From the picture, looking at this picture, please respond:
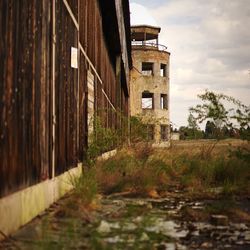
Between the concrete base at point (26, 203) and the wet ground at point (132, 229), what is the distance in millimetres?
76

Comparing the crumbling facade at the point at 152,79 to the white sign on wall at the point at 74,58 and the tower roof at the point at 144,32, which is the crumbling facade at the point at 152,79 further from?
the white sign on wall at the point at 74,58

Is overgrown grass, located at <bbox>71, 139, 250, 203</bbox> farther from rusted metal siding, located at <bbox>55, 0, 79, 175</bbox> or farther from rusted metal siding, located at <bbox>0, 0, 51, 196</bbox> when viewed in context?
rusted metal siding, located at <bbox>0, 0, 51, 196</bbox>

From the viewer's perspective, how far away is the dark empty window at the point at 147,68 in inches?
1946

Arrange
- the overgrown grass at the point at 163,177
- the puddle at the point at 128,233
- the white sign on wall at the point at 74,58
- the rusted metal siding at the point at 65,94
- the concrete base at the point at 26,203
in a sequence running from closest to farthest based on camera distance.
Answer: the puddle at the point at 128,233 < the concrete base at the point at 26,203 < the rusted metal siding at the point at 65,94 < the overgrown grass at the point at 163,177 < the white sign on wall at the point at 74,58

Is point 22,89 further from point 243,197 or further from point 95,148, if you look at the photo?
point 95,148

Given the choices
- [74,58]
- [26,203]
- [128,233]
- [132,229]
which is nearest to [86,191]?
[26,203]

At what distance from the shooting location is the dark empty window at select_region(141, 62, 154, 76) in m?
49.4

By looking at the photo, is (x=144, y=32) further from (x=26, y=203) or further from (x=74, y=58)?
(x=26, y=203)

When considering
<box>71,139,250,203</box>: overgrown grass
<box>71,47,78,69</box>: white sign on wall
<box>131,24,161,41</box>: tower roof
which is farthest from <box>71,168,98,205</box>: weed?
<box>131,24,161,41</box>: tower roof

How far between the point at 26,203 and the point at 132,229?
102cm

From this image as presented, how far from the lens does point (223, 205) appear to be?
19.7 feet

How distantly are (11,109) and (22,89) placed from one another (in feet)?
1.33

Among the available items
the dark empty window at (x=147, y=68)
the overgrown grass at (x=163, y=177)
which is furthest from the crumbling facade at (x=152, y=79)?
the overgrown grass at (x=163, y=177)

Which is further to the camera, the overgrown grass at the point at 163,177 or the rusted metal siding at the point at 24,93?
the overgrown grass at the point at 163,177
